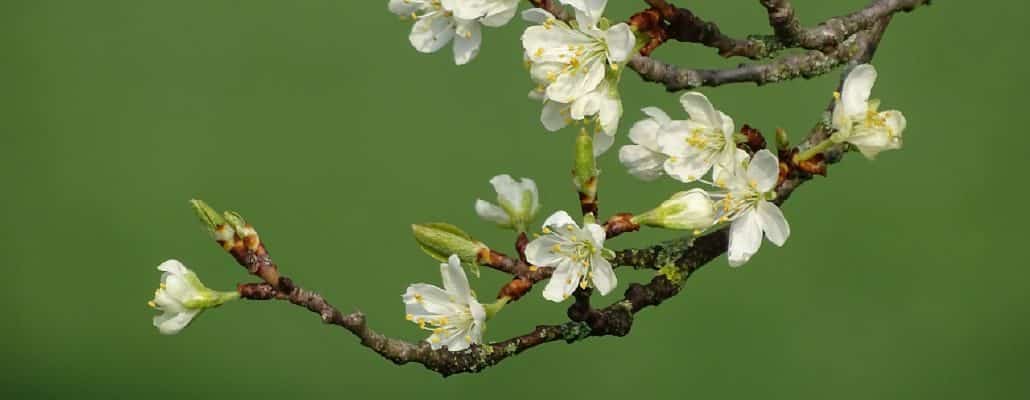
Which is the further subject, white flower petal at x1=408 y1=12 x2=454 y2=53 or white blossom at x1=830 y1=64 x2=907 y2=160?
white flower petal at x1=408 y1=12 x2=454 y2=53

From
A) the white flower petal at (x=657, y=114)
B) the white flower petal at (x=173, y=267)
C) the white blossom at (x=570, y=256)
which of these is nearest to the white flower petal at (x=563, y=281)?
the white blossom at (x=570, y=256)

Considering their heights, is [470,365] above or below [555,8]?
below

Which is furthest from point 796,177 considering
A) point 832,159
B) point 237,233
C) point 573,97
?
point 237,233

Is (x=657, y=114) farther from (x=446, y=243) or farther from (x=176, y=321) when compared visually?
(x=176, y=321)

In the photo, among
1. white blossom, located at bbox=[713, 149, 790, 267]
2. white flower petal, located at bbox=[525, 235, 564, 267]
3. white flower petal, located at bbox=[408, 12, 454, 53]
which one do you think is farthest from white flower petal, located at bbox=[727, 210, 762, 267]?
white flower petal, located at bbox=[408, 12, 454, 53]

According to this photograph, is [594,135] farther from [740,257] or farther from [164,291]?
[164,291]

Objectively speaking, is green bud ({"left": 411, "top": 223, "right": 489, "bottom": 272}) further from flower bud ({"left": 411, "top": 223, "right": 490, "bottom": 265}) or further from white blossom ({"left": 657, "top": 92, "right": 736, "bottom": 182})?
white blossom ({"left": 657, "top": 92, "right": 736, "bottom": 182})

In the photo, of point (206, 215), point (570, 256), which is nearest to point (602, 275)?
point (570, 256)
